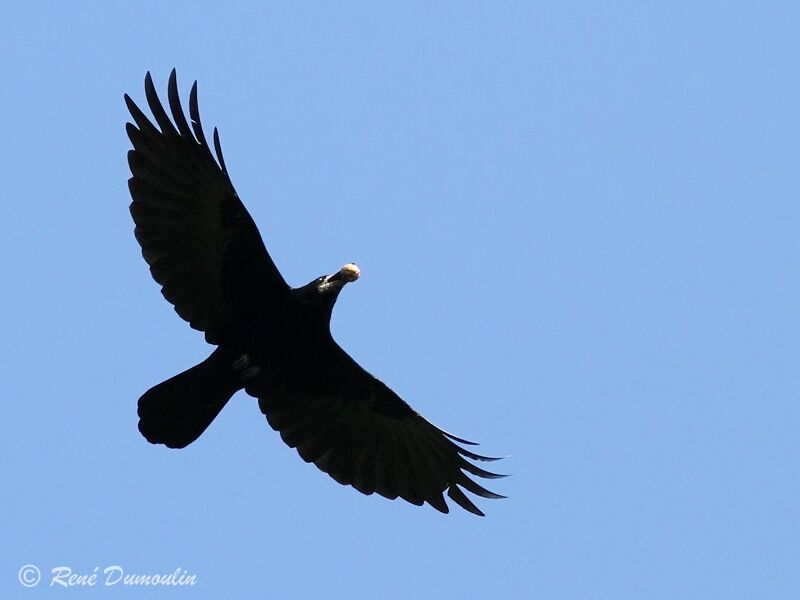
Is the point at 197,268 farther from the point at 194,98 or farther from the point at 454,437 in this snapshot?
the point at 454,437

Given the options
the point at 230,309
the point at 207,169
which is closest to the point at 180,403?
the point at 230,309

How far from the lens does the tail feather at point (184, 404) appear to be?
14.0 meters

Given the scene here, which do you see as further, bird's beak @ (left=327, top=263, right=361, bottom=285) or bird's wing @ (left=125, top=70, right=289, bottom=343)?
bird's beak @ (left=327, top=263, right=361, bottom=285)

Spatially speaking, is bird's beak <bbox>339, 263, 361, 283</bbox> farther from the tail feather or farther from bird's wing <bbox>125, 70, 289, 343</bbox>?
the tail feather

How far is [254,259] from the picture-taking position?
14.2 m

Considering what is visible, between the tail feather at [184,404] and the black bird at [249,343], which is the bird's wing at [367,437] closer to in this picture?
the black bird at [249,343]

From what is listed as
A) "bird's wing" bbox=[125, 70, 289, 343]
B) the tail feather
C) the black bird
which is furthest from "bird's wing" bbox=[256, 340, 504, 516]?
"bird's wing" bbox=[125, 70, 289, 343]

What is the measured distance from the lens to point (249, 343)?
46.9 feet

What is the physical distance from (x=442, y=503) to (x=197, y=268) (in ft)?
10.4

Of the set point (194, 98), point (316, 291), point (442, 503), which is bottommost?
point (442, 503)

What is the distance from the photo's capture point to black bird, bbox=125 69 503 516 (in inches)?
549

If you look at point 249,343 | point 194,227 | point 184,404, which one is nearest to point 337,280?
point 249,343

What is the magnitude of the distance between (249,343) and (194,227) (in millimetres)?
1104

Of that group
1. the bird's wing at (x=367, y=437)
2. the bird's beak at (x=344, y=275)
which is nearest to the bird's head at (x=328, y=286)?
the bird's beak at (x=344, y=275)
